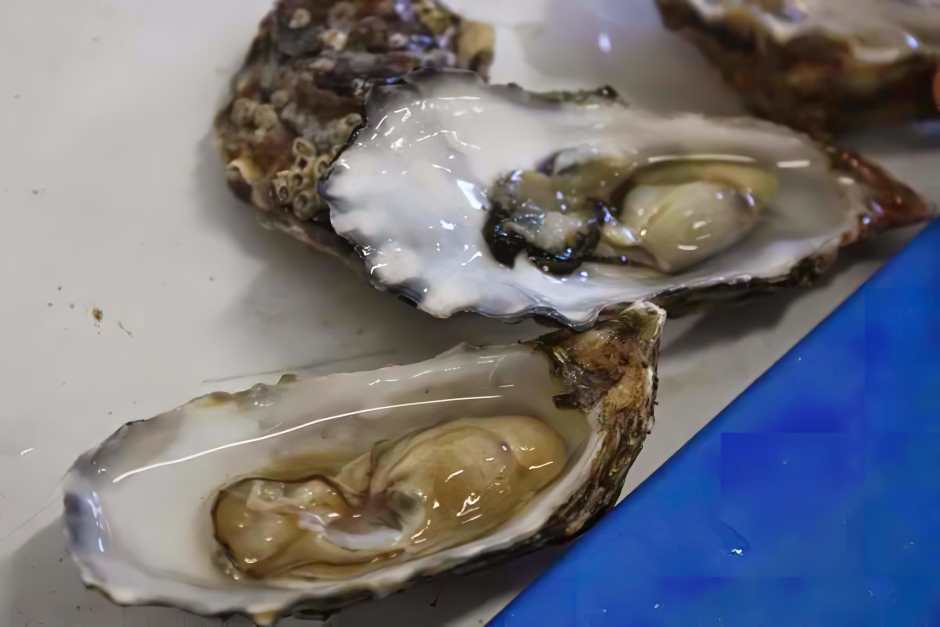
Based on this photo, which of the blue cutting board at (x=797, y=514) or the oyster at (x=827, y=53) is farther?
the oyster at (x=827, y=53)

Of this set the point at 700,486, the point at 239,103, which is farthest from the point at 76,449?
the point at 700,486

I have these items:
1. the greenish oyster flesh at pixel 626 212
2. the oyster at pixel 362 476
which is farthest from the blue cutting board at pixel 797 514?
the greenish oyster flesh at pixel 626 212

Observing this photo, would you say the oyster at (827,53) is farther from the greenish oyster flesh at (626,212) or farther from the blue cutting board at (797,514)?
the blue cutting board at (797,514)

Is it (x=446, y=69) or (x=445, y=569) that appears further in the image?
(x=446, y=69)

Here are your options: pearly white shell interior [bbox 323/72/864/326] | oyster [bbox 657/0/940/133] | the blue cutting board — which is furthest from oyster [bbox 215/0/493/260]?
the blue cutting board

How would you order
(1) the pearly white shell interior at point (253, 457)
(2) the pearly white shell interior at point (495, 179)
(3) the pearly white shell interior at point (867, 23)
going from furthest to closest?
(3) the pearly white shell interior at point (867, 23) < (2) the pearly white shell interior at point (495, 179) < (1) the pearly white shell interior at point (253, 457)

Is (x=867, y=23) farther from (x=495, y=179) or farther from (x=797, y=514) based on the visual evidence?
(x=797, y=514)

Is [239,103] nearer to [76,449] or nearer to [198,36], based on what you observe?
[198,36]

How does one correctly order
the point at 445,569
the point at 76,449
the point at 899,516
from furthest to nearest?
the point at 76,449 → the point at 899,516 → the point at 445,569
